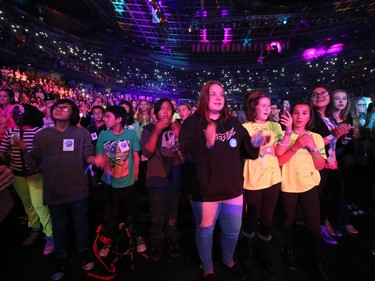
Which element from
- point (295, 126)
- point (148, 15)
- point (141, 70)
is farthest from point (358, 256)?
point (141, 70)

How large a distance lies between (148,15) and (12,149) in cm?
3536

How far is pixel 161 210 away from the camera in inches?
110

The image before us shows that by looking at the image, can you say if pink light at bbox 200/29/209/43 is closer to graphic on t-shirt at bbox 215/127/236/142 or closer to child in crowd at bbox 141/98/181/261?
child in crowd at bbox 141/98/181/261

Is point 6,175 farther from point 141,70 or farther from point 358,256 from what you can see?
point 141,70

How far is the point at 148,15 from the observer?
31.6 metres

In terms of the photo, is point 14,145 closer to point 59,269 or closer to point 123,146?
point 123,146

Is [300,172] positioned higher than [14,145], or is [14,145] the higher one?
[14,145]

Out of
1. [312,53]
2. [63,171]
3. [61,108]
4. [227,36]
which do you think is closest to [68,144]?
[63,171]

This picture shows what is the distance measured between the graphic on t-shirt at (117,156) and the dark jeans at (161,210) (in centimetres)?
47

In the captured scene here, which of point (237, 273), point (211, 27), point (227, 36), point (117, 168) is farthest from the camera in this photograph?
point (227, 36)

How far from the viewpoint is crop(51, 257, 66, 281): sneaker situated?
2.44 meters

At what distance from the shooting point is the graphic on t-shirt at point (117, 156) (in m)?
2.75

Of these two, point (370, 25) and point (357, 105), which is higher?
point (370, 25)

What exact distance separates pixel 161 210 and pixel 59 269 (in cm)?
144
